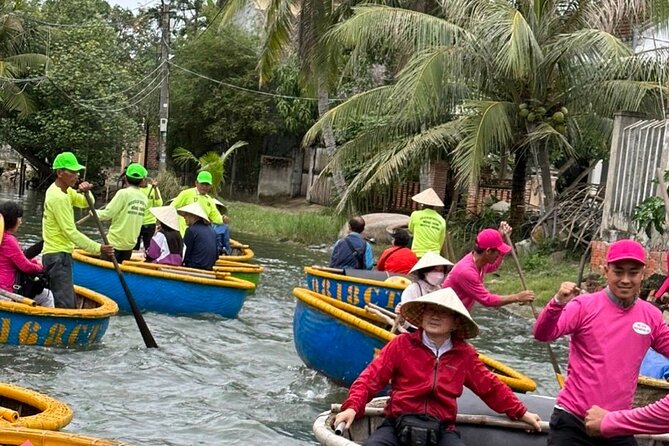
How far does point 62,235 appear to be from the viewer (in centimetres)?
1098

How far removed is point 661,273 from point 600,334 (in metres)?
8.80

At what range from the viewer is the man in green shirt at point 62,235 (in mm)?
10727

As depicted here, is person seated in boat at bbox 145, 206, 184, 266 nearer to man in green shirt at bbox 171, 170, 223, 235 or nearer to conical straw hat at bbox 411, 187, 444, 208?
man in green shirt at bbox 171, 170, 223, 235

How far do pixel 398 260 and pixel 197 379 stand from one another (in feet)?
13.8

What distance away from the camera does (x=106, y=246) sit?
442 inches

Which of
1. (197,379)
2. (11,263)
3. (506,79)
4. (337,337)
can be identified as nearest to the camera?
(337,337)

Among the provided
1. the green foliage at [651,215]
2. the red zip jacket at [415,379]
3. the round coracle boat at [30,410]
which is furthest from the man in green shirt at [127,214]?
the red zip jacket at [415,379]

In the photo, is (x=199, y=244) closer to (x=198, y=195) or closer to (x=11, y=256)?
(x=198, y=195)

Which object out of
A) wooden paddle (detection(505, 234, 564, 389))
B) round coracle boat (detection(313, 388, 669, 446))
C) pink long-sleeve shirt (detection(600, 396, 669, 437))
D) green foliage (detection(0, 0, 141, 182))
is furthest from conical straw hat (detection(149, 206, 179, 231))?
green foliage (detection(0, 0, 141, 182))

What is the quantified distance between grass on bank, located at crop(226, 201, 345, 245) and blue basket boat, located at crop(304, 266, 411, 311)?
35.9 ft

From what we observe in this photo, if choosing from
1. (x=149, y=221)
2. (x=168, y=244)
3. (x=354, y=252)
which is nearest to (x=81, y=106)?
(x=149, y=221)

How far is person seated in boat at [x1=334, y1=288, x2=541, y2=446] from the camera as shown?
236 inches

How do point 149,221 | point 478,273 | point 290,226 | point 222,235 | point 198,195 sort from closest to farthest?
point 478,273, point 198,195, point 149,221, point 222,235, point 290,226

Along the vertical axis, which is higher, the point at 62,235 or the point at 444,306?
the point at 444,306
